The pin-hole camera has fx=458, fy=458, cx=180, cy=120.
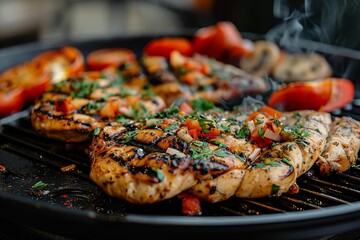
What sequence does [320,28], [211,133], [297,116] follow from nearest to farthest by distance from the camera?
1. [211,133]
2. [297,116]
3. [320,28]

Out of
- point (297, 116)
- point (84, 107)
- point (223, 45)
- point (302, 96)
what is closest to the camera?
point (297, 116)

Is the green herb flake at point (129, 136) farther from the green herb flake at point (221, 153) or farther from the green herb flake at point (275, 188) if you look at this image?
the green herb flake at point (275, 188)

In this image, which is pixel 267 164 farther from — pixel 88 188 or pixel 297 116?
pixel 88 188

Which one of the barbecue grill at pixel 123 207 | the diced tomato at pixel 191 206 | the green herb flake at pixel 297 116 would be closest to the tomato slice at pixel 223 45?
the barbecue grill at pixel 123 207

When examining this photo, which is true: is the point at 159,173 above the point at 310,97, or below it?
above

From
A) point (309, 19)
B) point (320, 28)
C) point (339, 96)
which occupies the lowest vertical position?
point (339, 96)

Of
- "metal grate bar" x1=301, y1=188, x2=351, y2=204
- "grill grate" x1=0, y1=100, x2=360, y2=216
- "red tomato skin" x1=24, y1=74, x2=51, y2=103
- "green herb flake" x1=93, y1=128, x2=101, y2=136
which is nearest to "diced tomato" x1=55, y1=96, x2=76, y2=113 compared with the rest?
"grill grate" x1=0, y1=100, x2=360, y2=216

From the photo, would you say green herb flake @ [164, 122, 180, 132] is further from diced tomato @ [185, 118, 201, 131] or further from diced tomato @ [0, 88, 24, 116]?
diced tomato @ [0, 88, 24, 116]

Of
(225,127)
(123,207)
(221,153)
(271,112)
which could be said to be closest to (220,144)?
(221,153)
